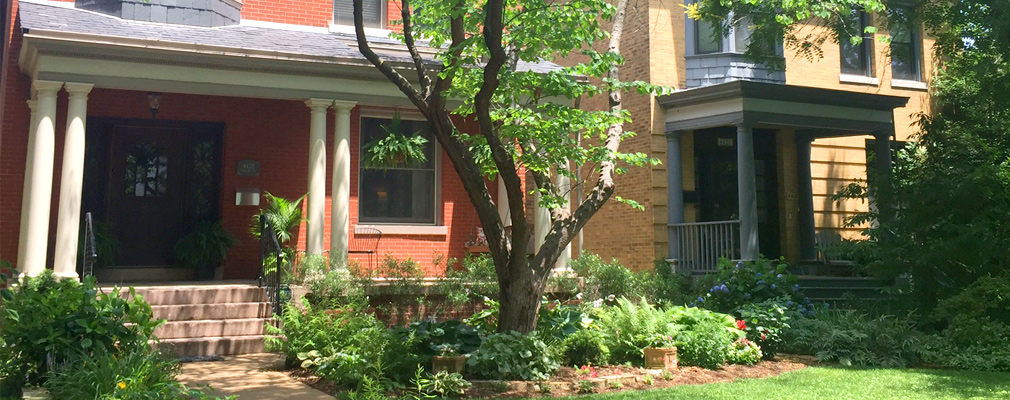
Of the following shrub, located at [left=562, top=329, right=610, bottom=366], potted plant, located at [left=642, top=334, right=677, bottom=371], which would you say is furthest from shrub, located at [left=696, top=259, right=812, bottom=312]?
shrub, located at [left=562, top=329, right=610, bottom=366]

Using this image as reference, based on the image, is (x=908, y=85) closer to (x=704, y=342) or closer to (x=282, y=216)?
(x=704, y=342)

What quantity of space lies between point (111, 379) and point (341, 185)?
6.66 metres

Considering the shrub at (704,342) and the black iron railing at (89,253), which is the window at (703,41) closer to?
the shrub at (704,342)

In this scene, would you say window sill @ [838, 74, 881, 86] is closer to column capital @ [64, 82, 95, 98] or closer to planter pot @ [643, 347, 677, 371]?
planter pot @ [643, 347, 677, 371]

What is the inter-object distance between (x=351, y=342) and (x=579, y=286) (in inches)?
210

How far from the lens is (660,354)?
28.0 ft

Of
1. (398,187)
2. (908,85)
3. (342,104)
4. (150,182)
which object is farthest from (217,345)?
(908,85)

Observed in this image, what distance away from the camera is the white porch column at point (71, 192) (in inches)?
416

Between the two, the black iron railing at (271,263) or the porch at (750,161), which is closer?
the black iron railing at (271,263)

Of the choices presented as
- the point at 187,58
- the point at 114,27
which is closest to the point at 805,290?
the point at 187,58

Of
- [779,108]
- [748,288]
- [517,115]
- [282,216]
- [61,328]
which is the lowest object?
[61,328]

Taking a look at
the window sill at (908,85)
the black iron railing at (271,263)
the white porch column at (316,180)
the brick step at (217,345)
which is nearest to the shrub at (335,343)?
the brick step at (217,345)

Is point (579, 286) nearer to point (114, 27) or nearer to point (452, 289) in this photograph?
point (452, 289)

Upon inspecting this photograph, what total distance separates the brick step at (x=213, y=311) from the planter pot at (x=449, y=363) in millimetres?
3793
